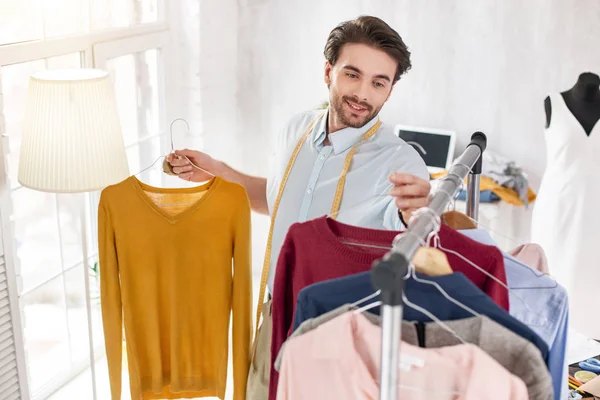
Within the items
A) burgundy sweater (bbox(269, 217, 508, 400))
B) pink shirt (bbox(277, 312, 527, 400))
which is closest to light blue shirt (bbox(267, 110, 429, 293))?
burgundy sweater (bbox(269, 217, 508, 400))

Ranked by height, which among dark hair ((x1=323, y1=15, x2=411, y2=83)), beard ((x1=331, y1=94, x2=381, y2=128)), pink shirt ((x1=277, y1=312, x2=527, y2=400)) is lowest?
pink shirt ((x1=277, y1=312, x2=527, y2=400))

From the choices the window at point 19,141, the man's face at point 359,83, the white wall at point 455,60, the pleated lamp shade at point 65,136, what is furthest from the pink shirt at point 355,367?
the white wall at point 455,60

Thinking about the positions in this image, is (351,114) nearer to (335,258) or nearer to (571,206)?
(335,258)

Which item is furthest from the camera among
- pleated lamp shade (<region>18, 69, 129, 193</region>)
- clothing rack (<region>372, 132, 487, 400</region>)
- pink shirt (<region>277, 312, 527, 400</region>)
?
pleated lamp shade (<region>18, 69, 129, 193</region>)

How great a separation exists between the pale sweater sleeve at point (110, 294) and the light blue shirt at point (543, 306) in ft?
3.26

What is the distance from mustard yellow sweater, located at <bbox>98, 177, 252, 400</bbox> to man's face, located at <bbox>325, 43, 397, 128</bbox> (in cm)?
37

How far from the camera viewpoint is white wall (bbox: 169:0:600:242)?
12.1ft

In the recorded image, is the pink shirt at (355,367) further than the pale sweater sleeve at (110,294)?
No

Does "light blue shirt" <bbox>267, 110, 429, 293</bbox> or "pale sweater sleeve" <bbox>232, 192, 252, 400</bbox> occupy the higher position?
"light blue shirt" <bbox>267, 110, 429, 293</bbox>

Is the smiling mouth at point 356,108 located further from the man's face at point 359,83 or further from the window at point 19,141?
the window at point 19,141

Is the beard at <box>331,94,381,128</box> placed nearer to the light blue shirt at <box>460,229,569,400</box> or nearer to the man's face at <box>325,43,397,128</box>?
the man's face at <box>325,43,397,128</box>

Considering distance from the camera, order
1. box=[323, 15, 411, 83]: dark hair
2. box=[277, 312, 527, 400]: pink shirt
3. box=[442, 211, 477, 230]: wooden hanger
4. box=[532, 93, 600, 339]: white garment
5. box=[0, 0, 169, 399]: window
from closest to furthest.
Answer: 1. box=[277, 312, 527, 400]: pink shirt
2. box=[442, 211, 477, 230]: wooden hanger
3. box=[323, 15, 411, 83]: dark hair
4. box=[0, 0, 169, 399]: window
5. box=[532, 93, 600, 339]: white garment

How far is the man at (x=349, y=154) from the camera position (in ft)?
5.96

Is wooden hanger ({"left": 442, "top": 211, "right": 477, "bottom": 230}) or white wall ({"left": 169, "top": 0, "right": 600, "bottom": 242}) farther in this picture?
white wall ({"left": 169, "top": 0, "right": 600, "bottom": 242})
